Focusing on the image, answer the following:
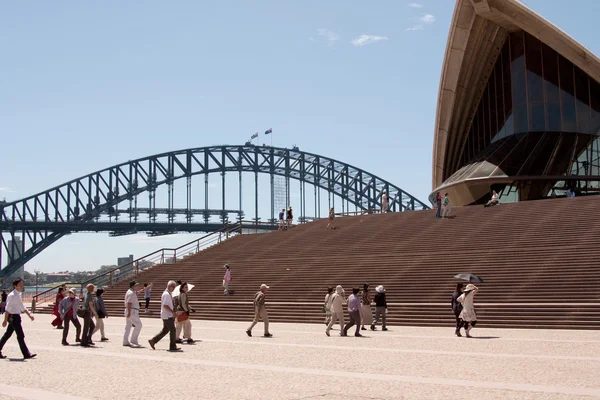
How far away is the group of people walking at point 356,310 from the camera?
17578 mm

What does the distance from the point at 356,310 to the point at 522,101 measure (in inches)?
1192

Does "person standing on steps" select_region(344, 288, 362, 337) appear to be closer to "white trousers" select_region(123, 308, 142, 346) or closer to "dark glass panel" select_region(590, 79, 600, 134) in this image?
"white trousers" select_region(123, 308, 142, 346)

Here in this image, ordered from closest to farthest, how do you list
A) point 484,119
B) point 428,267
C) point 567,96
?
1. point 428,267
2. point 567,96
3. point 484,119

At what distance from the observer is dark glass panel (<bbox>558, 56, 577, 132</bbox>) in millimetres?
42094

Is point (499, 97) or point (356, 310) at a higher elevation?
point (499, 97)

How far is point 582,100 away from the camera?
42375 mm

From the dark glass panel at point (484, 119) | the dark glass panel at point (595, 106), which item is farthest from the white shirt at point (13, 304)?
the dark glass panel at point (484, 119)

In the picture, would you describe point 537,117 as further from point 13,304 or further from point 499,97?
point 13,304

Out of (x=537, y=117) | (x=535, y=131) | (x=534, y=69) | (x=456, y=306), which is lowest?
(x=456, y=306)

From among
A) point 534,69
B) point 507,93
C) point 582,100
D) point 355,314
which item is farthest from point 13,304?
point 507,93

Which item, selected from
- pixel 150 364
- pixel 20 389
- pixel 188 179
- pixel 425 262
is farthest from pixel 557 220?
pixel 188 179

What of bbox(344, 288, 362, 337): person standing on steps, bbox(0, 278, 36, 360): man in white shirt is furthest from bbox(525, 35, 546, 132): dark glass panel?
bbox(0, 278, 36, 360): man in white shirt

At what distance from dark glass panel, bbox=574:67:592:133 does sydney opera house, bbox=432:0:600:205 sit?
6cm

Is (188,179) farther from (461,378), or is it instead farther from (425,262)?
(461,378)
